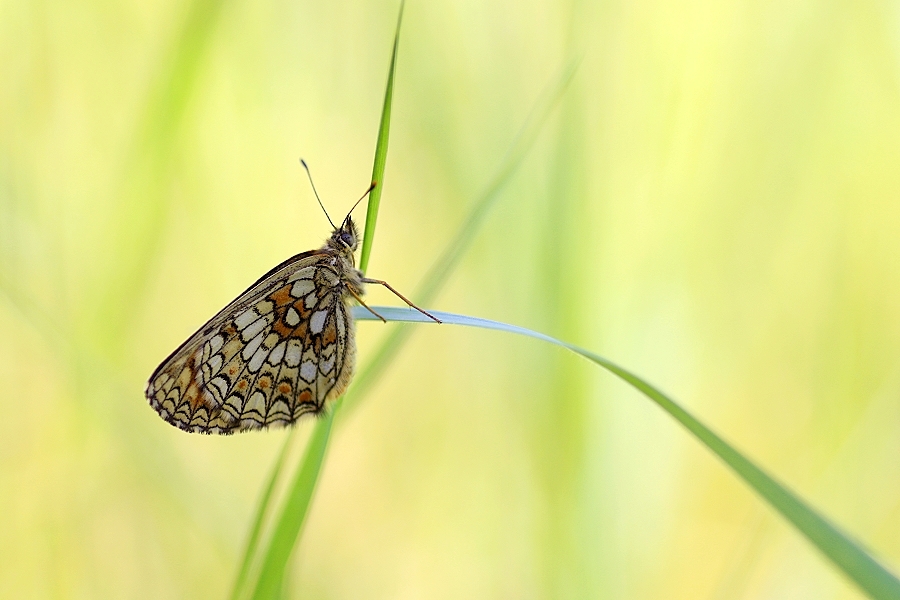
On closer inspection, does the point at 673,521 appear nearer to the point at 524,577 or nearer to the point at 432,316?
the point at 524,577

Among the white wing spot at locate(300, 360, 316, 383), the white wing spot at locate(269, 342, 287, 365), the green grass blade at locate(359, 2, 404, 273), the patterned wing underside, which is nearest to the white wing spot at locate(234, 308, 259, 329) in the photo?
the patterned wing underside

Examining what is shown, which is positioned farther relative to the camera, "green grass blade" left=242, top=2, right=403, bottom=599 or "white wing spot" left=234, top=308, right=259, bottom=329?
"white wing spot" left=234, top=308, right=259, bottom=329

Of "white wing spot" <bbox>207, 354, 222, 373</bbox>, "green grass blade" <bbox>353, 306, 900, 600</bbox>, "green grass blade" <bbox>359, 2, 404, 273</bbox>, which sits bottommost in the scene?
"white wing spot" <bbox>207, 354, 222, 373</bbox>

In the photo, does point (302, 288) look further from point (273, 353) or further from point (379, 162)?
point (379, 162)

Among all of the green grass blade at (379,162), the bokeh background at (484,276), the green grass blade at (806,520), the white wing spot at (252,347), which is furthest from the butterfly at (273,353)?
the green grass blade at (806,520)

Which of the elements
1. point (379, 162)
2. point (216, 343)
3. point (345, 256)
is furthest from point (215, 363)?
point (379, 162)

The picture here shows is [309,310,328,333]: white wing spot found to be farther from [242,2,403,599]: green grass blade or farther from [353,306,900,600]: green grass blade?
[353,306,900,600]: green grass blade
